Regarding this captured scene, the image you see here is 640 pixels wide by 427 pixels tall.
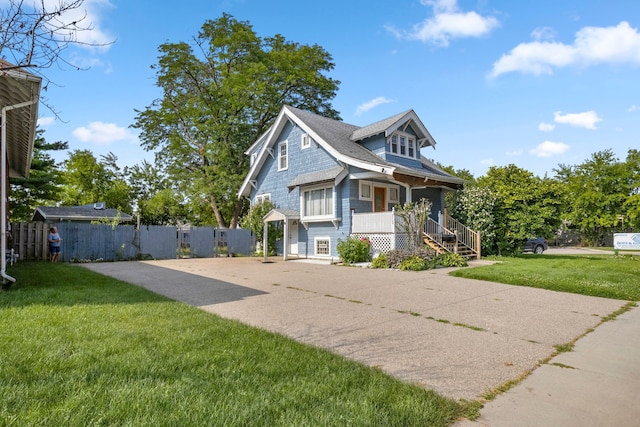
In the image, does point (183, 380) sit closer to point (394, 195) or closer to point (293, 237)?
point (394, 195)

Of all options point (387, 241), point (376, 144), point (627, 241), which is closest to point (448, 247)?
point (387, 241)

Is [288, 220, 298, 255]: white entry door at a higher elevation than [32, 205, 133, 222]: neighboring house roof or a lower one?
lower

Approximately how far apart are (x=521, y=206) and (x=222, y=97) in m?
22.5

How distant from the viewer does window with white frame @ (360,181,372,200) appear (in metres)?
17.0

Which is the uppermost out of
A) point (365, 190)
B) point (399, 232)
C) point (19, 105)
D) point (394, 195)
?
point (19, 105)

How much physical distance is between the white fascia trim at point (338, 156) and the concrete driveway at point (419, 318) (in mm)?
5735

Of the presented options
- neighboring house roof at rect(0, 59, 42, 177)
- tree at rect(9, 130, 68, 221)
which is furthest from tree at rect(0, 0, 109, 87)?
tree at rect(9, 130, 68, 221)

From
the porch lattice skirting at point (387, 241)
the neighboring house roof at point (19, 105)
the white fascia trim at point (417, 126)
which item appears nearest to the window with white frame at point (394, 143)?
the white fascia trim at point (417, 126)

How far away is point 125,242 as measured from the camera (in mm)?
17781

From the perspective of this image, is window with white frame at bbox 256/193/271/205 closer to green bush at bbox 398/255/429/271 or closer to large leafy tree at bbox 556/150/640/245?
green bush at bbox 398/255/429/271

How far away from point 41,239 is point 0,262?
34.0 ft

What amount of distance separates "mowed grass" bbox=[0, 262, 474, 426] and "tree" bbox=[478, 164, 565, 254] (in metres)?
15.5

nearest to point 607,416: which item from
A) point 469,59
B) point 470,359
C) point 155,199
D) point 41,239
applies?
point 470,359

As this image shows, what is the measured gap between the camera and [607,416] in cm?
270
